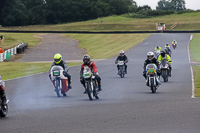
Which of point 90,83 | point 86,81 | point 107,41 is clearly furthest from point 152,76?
point 107,41

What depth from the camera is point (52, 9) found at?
146 metres

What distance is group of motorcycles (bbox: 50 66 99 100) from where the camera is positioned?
1598 cm

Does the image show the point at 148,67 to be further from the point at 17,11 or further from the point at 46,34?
the point at 17,11

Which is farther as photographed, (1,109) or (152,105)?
(152,105)

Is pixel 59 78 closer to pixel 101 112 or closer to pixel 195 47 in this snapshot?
pixel 101 112

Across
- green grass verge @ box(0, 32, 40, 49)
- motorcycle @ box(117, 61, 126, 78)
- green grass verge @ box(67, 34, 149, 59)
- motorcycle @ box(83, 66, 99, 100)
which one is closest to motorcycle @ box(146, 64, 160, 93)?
motorcycle @ box(83, 66, 99, 100)

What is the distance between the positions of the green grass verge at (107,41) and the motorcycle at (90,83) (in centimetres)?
4099

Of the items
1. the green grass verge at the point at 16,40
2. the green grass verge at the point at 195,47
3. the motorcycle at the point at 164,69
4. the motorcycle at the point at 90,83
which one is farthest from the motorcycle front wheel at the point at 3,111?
the green grass verge at the point at 16,40

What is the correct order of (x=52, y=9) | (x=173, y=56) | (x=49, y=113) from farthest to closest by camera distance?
1. (x=52, y=9)
2. (x=173, y=56)
3. (x=49, y=113)

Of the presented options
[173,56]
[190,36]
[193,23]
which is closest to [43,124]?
[173,56]

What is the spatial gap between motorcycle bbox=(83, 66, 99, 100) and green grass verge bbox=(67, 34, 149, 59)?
4099cm

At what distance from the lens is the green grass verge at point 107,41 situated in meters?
60.8

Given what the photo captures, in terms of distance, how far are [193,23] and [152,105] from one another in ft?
279

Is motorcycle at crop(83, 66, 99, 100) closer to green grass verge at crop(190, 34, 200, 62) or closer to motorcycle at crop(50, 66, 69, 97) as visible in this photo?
motorcycle at crop(50, 66, 69, 97)
